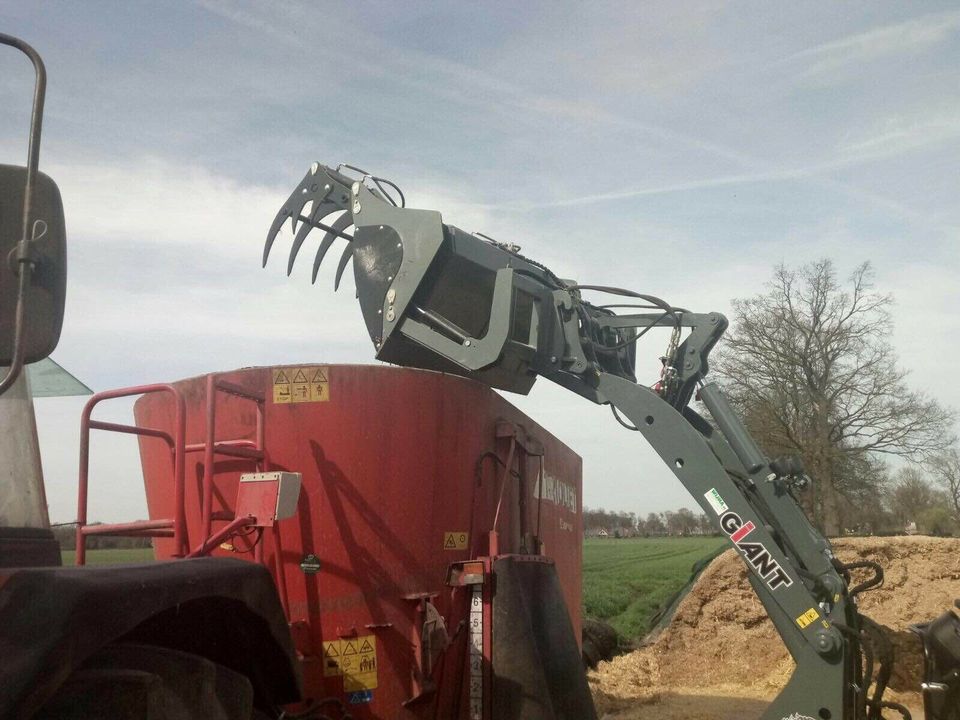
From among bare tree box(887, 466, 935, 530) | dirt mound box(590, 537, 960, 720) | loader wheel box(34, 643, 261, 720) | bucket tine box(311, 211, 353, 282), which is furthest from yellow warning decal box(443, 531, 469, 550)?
bare tree box(887, 466, 935, 530)

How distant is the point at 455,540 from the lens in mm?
4469

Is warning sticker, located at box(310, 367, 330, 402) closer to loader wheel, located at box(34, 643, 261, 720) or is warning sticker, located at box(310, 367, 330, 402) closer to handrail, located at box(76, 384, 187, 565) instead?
handrail, located at box(76, 384, 187, 565)

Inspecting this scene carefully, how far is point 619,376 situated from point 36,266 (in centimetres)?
415

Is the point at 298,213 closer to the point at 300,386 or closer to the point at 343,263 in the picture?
the point at 343,263

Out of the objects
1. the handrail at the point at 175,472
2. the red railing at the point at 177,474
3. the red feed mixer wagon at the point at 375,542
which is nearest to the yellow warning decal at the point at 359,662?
the red feed mixer wagon at the point at 375,542

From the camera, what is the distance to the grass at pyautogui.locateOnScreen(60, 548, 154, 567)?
12.3 feet

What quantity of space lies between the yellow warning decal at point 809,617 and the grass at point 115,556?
339 centimetres

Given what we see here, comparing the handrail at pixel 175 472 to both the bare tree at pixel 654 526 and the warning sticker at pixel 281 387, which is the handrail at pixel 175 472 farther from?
the bare tree at pixel 654 526

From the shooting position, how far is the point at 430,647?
13.5 ft

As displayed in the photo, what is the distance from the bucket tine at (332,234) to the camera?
586cm

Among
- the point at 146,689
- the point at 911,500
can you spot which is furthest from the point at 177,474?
the point at 911,500

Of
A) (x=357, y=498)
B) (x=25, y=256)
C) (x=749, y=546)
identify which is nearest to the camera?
(x=25, y=256)

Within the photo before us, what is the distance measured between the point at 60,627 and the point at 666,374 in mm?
4247

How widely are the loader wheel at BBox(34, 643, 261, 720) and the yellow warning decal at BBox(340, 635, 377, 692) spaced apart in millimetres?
1640
